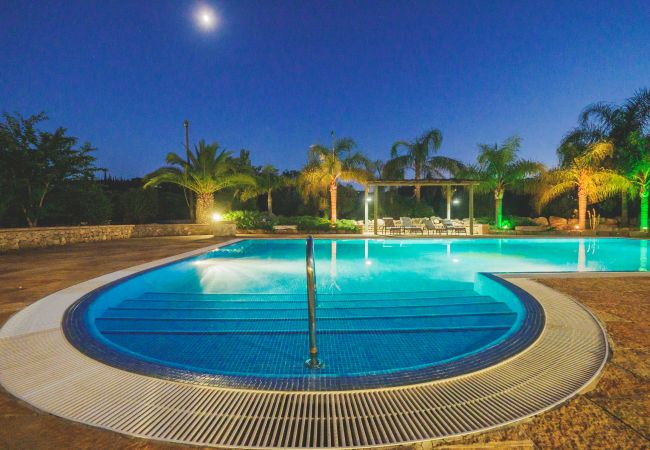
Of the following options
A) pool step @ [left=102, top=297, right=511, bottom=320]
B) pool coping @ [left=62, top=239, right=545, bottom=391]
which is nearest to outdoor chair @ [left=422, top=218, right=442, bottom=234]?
pool step @ [left=102, top=297, right=511, bottom=320]

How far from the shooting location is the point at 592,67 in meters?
26.1

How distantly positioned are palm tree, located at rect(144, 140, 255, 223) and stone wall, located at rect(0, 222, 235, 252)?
1248mm

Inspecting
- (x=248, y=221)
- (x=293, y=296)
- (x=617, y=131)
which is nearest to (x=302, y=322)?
(x=293, y=296)

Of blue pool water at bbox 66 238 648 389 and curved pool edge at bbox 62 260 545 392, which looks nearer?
curved pool edge at bbox 62 260 545 392

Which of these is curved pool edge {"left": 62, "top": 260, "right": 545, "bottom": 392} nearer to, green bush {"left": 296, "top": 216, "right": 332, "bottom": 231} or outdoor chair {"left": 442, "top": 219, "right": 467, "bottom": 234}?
green bush {"left": 296, "top": 216, "right": 332, "bottom": 231}

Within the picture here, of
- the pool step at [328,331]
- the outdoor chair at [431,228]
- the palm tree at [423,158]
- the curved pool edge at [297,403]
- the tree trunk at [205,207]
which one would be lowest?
the pool step at [328,331]

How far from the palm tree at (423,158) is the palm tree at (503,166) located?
89.3 inches

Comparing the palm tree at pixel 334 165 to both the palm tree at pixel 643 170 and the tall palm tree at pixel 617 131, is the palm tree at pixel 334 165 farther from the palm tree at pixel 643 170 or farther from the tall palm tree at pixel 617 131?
the palm tree at pixel 643 170

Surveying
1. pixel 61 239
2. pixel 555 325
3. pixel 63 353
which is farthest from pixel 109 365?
pixel 61 239

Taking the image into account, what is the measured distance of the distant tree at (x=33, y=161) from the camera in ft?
40.3

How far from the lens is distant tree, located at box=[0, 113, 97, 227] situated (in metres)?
12.3

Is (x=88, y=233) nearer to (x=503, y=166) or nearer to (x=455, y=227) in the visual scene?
(x=455, y=227)

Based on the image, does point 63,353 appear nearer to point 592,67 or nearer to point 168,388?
point 168,388

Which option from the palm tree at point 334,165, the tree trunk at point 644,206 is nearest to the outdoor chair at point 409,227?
the palm tree at point 334,165
